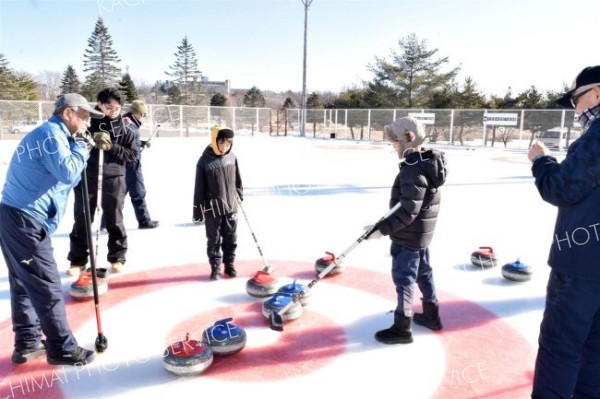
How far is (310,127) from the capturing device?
39906 millimetres

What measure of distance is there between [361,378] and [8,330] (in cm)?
299

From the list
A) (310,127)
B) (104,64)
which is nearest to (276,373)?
(310,127)

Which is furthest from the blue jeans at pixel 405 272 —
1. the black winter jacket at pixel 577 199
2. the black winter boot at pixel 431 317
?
the black winter jacket at pixel 577 199

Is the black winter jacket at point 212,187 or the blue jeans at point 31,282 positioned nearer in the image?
the blue jeans at point 31,282

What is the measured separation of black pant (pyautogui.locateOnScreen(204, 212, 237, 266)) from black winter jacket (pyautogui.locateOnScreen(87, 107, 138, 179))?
1214mm

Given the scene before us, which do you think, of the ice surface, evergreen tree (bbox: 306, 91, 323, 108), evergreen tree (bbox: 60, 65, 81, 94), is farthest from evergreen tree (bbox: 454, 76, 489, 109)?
evergreen tree (bbox: 60, 65, 81, 94)

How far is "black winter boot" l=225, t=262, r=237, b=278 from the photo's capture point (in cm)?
500

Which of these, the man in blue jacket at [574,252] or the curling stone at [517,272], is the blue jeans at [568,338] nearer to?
the man in blue jacket at [574,252]

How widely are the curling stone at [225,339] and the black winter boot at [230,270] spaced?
1.61 metres

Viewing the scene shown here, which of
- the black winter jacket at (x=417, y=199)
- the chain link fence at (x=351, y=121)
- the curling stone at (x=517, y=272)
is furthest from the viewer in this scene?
the chain link fence at (x=351, y=121)

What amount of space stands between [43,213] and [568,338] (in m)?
3.34

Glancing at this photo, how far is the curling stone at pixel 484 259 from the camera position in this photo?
17.6 ft

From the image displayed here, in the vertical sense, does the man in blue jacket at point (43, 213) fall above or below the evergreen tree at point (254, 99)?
below

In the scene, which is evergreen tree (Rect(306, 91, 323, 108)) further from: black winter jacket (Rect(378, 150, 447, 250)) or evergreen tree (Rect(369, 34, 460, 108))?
black winter jacket (Rect(378, 150, 447, 250))
